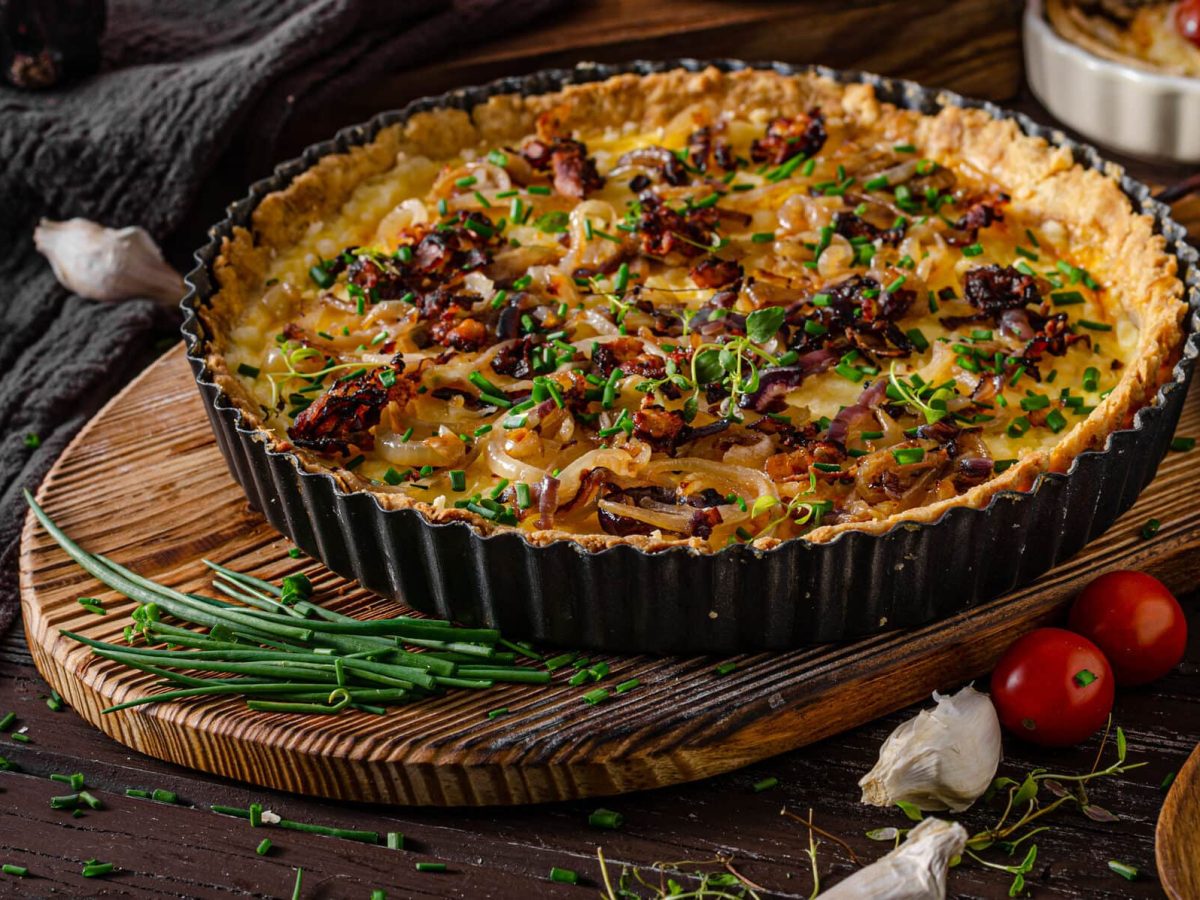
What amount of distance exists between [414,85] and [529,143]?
1.30 meters

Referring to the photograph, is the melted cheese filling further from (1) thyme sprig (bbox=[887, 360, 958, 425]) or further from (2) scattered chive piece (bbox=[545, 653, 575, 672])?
(2) scattered chive piece (bbox=[545, 653, 575, 672])

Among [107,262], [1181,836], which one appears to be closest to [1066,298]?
[1181,836]

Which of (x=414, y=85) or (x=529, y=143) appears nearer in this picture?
(x=529, y=143)

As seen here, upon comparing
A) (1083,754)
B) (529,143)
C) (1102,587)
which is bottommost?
(1083,754)

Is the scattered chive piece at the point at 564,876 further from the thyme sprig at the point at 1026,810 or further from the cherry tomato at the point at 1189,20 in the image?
the cherry tomato at the point at 1189,20

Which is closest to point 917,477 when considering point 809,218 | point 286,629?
point 809,218

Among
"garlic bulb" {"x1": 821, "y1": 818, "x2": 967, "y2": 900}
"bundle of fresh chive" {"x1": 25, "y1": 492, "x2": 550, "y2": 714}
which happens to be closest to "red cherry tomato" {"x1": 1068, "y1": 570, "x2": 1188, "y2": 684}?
"garlic bulb" {"x1": 821, "y1": 818, "x2": 967, "y2": 900}

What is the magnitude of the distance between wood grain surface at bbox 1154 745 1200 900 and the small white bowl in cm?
385

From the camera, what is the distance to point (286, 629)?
3805 millimetres

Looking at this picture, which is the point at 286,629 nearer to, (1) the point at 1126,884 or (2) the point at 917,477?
(2) the point at 917,477

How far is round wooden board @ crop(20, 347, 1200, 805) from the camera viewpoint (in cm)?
349

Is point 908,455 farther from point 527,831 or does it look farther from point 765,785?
point 527,831

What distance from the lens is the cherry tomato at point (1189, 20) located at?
6.53 metres

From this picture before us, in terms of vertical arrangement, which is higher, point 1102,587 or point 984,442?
→ point 984,442
